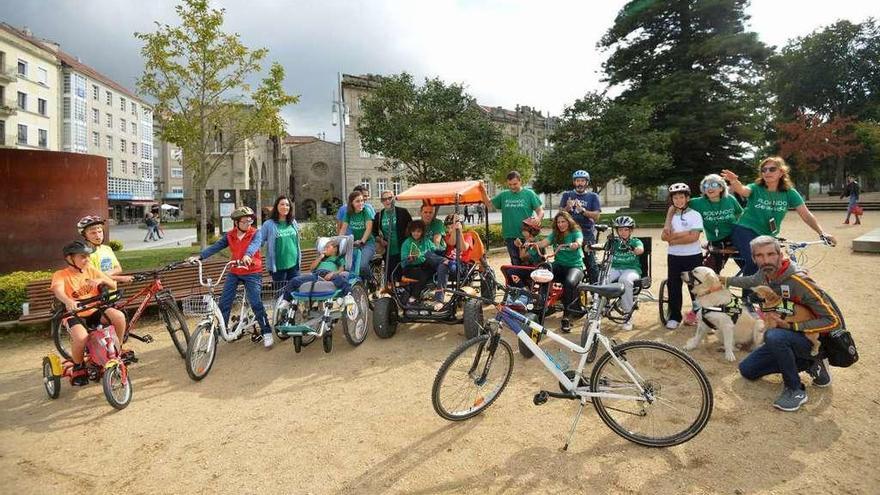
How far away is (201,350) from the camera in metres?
5.24

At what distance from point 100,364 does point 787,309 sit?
20.9 feet

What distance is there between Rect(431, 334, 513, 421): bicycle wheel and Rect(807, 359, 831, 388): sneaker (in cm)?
279

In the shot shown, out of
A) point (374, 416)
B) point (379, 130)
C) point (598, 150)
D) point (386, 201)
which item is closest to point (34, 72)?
point (379, 130)

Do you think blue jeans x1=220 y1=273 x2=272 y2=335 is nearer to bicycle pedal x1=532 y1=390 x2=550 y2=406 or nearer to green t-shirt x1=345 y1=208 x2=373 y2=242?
green t-shirt x1=345 y1=208 x2=373 y2=242

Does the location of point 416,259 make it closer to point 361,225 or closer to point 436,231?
point 436,231

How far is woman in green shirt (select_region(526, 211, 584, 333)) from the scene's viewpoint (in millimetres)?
6375

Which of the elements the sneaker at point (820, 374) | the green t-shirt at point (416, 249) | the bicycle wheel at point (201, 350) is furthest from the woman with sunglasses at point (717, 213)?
the bicycle wheel at point (201, 350)

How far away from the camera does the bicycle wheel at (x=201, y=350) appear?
5.03m

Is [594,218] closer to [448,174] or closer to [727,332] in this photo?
[727,332]

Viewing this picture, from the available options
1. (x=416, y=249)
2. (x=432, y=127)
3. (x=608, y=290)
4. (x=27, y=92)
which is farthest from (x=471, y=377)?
(x=27, y=92)

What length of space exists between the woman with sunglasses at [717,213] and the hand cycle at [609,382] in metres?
3.32

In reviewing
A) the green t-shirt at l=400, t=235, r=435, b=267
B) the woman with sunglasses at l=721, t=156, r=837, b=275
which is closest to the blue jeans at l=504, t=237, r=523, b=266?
the green t-shirt at l=400, t=235, r=435, b=267

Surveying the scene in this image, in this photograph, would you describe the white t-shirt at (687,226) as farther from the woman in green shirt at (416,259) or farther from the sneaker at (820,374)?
the woman in green shirt at (416,259)

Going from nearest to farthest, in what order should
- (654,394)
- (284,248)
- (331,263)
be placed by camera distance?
(654,394)
(331,263)
(284,248)
